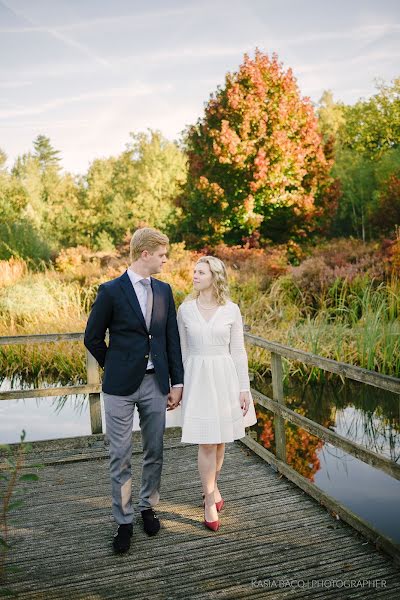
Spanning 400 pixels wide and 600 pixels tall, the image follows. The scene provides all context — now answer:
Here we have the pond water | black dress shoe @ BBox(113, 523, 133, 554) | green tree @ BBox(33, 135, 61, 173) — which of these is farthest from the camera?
green tree @ BBox(33, 135, 61, 173)

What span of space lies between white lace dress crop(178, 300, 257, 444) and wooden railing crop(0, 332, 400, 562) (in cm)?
57

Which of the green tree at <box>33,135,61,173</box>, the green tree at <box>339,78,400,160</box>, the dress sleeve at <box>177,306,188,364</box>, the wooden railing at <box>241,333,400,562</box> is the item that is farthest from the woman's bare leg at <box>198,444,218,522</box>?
the green tree at <box>33,135,61,173</box>

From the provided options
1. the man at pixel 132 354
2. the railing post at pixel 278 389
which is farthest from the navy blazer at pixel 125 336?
the railing post at pixel 278 389

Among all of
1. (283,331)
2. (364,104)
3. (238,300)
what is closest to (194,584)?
(283,331)

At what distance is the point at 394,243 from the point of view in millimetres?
12656

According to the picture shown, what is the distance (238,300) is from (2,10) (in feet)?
88.8

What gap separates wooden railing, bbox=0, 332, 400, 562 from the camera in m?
3.06

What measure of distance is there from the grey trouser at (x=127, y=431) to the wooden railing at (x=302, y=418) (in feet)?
3.52

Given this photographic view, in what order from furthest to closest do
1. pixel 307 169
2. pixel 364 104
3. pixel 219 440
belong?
pixel 364 104, pixel 307 169, pixel 219 440

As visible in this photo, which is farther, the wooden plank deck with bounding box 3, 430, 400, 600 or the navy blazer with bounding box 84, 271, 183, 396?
the navy blazer with bounding box 84, 271, 183, 396

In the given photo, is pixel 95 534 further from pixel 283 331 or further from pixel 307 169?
pixel 307 169

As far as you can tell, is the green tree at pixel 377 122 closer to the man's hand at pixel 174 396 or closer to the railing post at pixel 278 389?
the railing post at pixel 278 389

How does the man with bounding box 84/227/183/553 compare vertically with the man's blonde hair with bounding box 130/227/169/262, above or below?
below

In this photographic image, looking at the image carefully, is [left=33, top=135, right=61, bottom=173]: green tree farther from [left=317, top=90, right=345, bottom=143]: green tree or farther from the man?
the man
